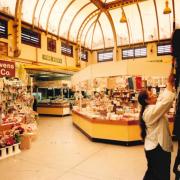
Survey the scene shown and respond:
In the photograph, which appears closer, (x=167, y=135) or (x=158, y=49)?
(x=167, y=135)

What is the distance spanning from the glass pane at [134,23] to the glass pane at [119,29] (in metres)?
0.35

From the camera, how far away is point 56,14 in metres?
11.9

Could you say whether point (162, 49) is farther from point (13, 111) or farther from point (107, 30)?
point (13, 111)

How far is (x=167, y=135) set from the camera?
240 cm

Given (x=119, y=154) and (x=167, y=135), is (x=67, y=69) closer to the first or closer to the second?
(x=119, y=154)

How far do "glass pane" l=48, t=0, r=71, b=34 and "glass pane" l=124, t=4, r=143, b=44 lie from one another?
3.61m

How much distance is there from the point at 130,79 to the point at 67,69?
5917 millimetres

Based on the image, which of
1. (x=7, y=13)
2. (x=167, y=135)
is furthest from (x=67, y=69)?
(x=167, y=135)

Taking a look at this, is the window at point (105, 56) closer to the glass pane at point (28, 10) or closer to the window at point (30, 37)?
the window at point (30, 37)

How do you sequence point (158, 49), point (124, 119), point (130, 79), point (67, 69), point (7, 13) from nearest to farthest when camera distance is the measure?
point (124, 119)
point (130, 79)
point (7, 13)
point (67, 69)
point (158, 49)

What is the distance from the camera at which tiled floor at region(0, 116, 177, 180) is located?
12.3 feet

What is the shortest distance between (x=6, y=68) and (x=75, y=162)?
106 inches

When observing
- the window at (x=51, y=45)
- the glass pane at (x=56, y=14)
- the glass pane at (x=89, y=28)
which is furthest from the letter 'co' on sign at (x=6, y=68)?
the glass pane at (x=89, y=28)

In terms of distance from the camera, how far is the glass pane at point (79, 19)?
13009mm
